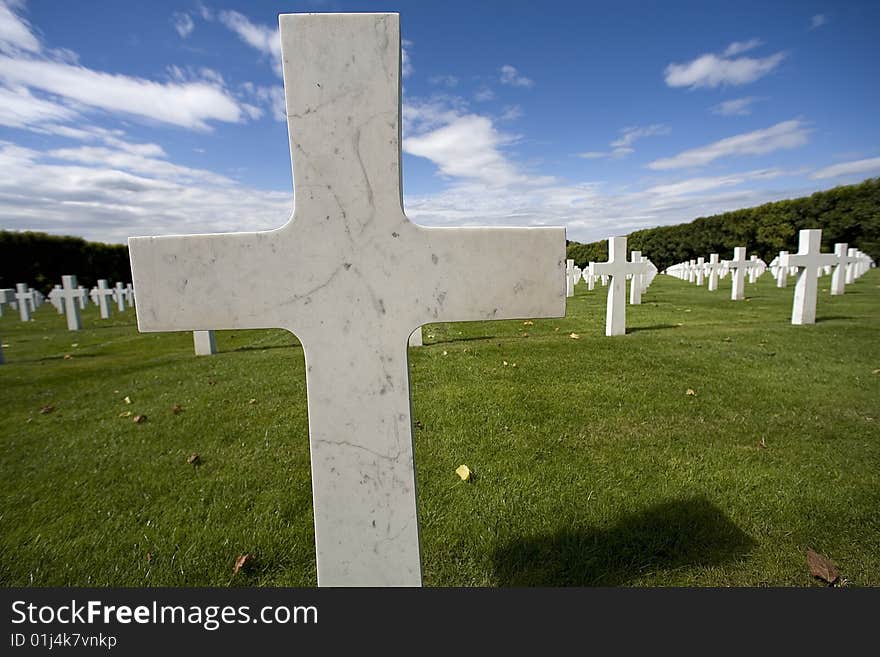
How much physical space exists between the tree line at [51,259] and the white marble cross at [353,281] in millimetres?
38566

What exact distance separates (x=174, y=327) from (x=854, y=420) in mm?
5415

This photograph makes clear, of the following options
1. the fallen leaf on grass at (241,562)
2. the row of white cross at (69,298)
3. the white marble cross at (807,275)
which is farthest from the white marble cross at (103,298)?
the white marble cross at (807,275)

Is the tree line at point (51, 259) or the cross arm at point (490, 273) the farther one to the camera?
the tree line at point (51, 259)

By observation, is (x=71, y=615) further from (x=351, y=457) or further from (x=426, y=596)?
(x=426, y=596)

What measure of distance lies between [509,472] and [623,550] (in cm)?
96

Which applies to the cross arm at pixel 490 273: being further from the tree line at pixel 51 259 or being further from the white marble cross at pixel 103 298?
the tree line at pixel 51 259

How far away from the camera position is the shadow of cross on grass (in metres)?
2.10

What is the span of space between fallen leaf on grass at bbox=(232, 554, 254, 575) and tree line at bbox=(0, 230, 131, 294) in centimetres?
3795

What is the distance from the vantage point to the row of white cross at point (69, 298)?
13.3m

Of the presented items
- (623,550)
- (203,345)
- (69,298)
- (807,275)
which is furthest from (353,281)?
(69,298)

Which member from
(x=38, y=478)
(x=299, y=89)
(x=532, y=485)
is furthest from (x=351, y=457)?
(x=38, y=478)

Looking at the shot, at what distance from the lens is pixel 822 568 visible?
2057mm

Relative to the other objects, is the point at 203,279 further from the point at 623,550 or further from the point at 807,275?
the point at 807,275

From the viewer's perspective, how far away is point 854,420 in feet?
12.8
